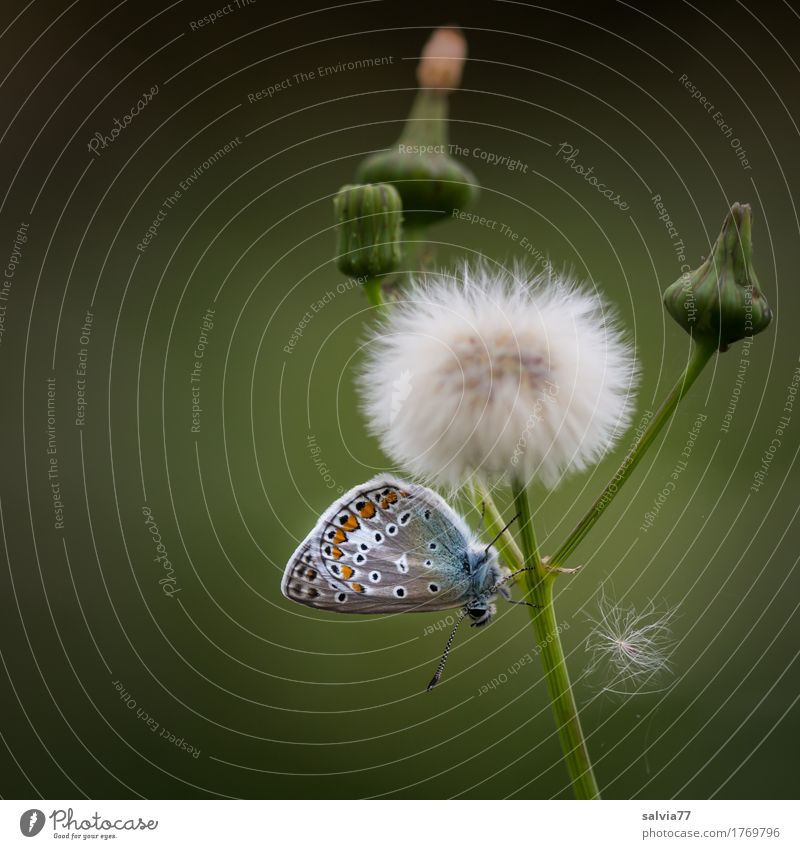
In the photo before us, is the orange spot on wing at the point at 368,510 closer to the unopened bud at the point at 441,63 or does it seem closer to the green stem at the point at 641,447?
the green stem at the point at 641,447

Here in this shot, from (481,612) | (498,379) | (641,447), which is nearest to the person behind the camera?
(641,447)

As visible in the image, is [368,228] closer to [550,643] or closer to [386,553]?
[386,553]

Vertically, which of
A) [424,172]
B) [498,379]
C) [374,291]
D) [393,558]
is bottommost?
[393,558]

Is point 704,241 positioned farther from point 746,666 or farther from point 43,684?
Answer: point 43,684

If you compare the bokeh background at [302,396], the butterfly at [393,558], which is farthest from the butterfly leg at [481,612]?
the bokeh background at [302,396]

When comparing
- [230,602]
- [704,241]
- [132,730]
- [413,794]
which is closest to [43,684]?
[132,730]

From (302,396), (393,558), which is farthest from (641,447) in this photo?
(302,396)
